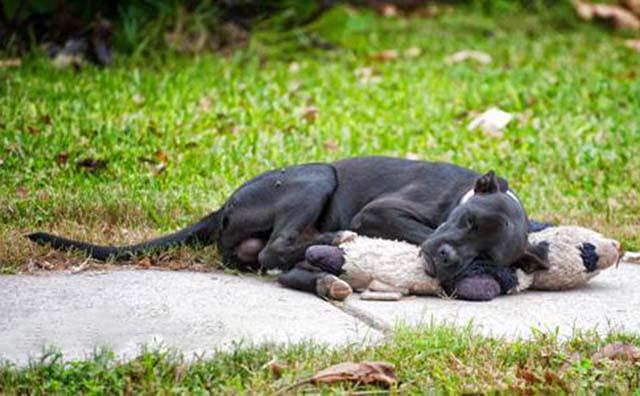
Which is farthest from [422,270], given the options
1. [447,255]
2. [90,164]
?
[90,164]

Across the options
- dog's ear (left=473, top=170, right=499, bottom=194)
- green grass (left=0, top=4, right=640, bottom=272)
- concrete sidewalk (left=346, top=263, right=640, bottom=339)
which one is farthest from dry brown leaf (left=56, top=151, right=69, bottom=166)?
dog's ear (left=473, top=170, right=499, bottom=194)

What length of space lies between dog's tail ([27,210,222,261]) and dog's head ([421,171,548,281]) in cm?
128

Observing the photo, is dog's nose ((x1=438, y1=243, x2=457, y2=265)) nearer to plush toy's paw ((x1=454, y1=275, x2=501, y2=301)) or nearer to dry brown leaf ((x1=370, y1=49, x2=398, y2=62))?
plush toy's paw ((x1=454, y1=275, x2=501, y2=301))

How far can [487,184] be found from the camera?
230 inches

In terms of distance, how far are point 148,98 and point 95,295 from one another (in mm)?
4746

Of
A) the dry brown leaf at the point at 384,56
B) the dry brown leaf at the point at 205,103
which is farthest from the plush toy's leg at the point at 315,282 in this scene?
the dry brown leaf at the point at 384,56

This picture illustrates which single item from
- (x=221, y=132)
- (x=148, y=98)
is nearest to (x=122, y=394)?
(x=221, y=132)

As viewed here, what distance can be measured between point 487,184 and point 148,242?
6.00ft

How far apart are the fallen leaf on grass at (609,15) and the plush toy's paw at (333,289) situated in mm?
10948

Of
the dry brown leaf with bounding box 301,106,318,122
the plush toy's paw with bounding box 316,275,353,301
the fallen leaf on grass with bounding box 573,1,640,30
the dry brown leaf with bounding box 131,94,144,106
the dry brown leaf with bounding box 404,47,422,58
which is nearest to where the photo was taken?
the plush toy's paw with bounding box 316,275,353,301

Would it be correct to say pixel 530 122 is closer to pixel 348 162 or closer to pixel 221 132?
pixel 221 132

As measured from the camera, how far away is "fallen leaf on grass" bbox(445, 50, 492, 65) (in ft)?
41.4

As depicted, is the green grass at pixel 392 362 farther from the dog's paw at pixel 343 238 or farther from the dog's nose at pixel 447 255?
the dog's paw at pixel 343 238

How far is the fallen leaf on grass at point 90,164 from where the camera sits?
795 centimetres
